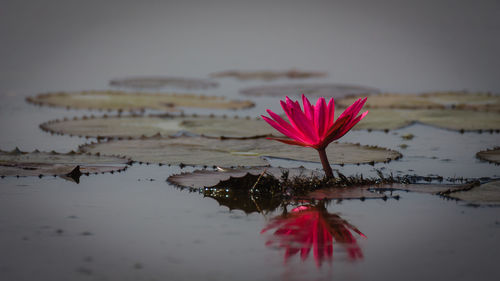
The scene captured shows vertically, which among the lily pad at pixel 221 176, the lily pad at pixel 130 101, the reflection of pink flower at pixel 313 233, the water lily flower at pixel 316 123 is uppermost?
the lily pad at pixel 130 101

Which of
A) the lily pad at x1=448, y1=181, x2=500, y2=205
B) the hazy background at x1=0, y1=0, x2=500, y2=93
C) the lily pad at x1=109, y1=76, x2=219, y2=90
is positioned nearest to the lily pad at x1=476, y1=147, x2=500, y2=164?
the lily pad at x1=448, y1=181, x2=500, y2=205

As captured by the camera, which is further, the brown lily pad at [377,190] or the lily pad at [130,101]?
the lily pad at [130,101]

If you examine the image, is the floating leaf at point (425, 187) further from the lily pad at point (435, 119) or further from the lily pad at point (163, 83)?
the lily pad at point (163, 83)

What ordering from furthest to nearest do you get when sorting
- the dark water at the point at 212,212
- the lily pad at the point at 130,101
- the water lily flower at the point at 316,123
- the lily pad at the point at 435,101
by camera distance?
the lily pad at the point at 130,101 → the lily pad at the point at 435,101 → the water lily flower at the point at 316,123 → the dark water at the point at 212,212

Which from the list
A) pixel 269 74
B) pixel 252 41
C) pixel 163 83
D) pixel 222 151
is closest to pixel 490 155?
pixel 222 151

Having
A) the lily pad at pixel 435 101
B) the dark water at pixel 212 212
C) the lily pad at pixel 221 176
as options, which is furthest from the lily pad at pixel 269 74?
the lily pad at pixel 221 176

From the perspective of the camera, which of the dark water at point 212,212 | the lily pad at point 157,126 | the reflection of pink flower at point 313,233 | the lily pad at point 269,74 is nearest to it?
the dark water at point 212,212

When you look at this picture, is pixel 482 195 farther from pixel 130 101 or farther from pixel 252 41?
pixel 252 41
